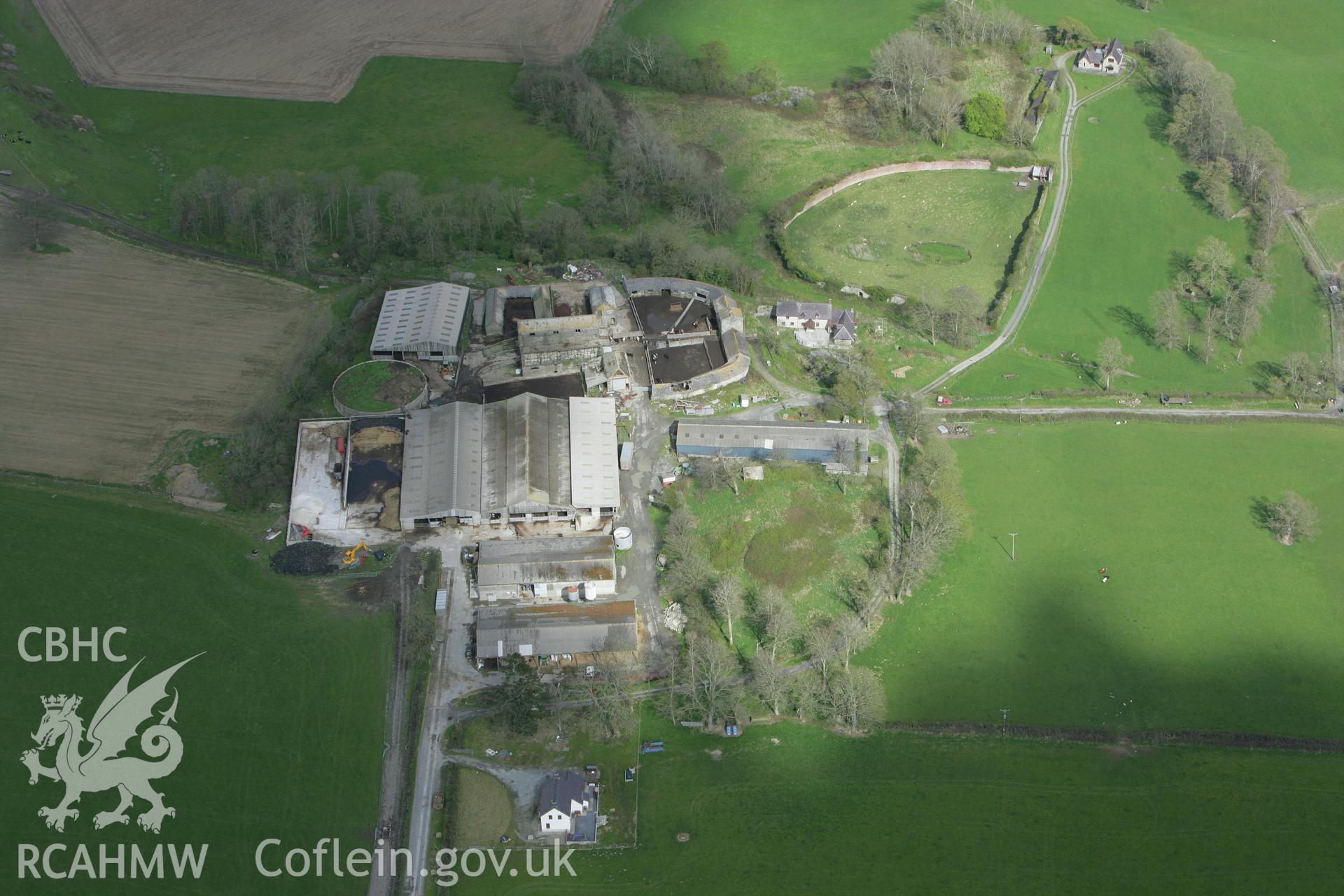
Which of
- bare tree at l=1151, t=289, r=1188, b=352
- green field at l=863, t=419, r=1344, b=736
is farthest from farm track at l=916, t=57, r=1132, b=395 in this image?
bare tree at l=1151, t=289, r=1188, b=352

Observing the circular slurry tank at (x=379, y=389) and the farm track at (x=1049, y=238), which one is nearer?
the circular slurry tank at (x=379, y=389)

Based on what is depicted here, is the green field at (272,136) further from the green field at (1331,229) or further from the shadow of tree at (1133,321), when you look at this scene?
the green field at (1331,229)

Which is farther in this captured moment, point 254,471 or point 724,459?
point 724,459

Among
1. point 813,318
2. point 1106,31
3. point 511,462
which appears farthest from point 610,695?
point 1106,31

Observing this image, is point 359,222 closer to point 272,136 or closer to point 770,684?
point 272,136

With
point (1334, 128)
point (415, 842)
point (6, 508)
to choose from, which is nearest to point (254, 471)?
point (6, 508)

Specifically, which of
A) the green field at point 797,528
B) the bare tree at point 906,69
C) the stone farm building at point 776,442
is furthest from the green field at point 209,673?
the bare tree at point 906,69

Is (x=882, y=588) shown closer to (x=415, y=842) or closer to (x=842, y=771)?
(x=842, y=771)
